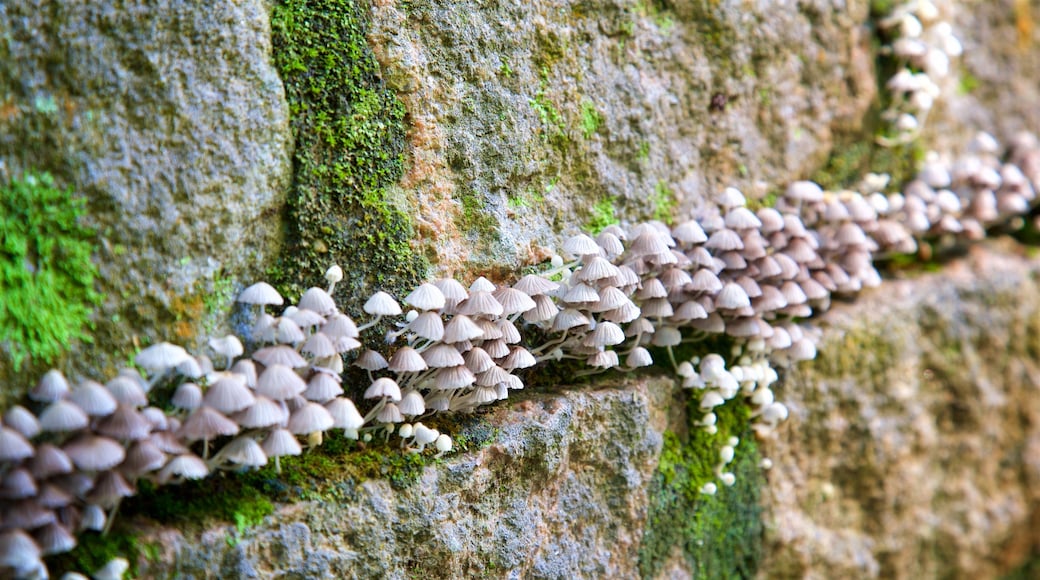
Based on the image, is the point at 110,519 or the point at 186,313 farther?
the point at 186,313

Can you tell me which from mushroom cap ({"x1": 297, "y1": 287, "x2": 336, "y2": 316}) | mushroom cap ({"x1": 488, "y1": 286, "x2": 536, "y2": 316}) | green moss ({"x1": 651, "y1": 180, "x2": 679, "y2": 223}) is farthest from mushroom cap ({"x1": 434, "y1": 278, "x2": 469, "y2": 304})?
green moss ({"x1": 651, "y1": 180, "x2": 679, "y2": 223})

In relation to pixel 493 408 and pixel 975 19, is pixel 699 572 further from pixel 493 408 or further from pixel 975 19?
pixel 975 19

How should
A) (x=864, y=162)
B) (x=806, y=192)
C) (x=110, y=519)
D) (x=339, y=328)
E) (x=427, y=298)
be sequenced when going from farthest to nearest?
(x=864, y=162)
(x=806, y=192)
(x=427, y=298)
(x=339, y=328)
(x=110, y=519)

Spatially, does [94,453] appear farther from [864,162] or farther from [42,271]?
[864,162]

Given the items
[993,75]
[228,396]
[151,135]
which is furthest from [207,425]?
[993,75]

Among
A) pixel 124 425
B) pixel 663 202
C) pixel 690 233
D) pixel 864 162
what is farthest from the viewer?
pixel 864 162

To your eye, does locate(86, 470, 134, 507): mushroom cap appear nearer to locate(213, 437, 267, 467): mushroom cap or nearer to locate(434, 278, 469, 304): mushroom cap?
locate(213, 437, 267, 467): mushroom cap

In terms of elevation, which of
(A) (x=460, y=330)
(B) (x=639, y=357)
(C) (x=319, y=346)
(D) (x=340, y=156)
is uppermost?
(D) (x=340, y=156)
